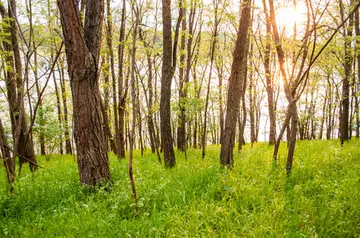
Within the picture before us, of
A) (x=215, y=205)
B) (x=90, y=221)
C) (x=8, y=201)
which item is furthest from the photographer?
(x=8, y=201)

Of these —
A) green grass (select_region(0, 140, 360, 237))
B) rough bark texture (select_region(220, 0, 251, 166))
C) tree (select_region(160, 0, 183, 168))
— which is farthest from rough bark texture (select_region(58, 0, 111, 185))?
rough bark texture (select_region(220, 0, 251, 166))

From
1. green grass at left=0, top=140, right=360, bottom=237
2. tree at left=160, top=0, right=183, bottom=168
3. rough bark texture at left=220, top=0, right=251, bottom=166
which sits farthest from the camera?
tree at left=160, top=0, right=183, bottom=168

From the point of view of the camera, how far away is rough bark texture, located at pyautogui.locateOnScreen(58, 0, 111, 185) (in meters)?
4.30

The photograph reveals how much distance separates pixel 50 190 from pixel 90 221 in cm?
181

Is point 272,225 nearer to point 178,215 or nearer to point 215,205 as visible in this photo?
point 215,205

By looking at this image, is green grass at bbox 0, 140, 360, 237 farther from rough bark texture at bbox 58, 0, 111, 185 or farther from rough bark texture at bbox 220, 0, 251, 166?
rough bark texture at bbox 220, 0, 251, 166

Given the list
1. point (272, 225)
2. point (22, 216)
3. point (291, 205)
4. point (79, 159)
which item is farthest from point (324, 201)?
point (22, 216)

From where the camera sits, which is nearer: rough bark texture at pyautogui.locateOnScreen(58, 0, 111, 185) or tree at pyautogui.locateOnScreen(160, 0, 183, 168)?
rough bark texture at pyautogui.locateOnScreen(58, 0, 111, 185)

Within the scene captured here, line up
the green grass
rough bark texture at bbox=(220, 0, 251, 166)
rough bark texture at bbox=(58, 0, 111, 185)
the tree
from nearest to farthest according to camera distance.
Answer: the green grass → rough bark texture at bbox=(58, 0, 111, 185) → rough bark texture at bbox=(220, 0, 251, 166) → the tree

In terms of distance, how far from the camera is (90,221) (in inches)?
130

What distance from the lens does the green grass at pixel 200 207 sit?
3152 mm

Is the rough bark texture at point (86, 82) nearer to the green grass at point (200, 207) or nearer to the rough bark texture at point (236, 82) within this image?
the green grass at point (200, 207)

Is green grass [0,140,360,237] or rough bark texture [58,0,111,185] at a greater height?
rough bark texture [58,0,111,185]

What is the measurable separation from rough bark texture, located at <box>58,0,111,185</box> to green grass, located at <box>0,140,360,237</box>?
21.1 inches
